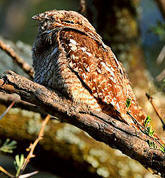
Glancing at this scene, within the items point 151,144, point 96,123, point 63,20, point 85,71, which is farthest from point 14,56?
point 151,144

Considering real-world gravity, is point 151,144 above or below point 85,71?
below

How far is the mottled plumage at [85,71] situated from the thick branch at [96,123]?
0.64 feet

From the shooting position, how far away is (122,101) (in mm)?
1818

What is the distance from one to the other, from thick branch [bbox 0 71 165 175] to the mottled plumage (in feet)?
0.64

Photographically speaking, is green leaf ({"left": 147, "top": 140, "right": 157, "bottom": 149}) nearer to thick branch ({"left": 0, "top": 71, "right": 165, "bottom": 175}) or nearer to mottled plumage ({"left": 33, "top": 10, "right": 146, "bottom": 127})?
thick branch ({"left": 0, "top": 71, "right": 165, "bottom": 175})

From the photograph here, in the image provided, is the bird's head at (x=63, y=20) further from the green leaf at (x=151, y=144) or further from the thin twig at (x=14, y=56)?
the green leaf at (x=151, y=144)

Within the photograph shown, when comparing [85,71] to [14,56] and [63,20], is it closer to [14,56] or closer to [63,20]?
[63,20]

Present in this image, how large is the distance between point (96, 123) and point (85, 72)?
1.60 feet

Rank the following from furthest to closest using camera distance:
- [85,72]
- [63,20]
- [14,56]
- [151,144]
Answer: [14,56] → [63,20] → [85,72] → [151,144]

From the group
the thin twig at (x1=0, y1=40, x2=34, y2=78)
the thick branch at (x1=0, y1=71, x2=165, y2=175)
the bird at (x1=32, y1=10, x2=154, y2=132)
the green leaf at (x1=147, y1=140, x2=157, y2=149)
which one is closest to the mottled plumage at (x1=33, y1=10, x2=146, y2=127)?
the bird at (x1=32, y1=10, x2=154, y2=132)

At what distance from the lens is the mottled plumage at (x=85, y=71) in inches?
70.3

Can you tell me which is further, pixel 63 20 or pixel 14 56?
pixel 14 56

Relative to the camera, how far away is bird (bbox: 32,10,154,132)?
1.78 meters

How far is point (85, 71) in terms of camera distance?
1.85 meters
